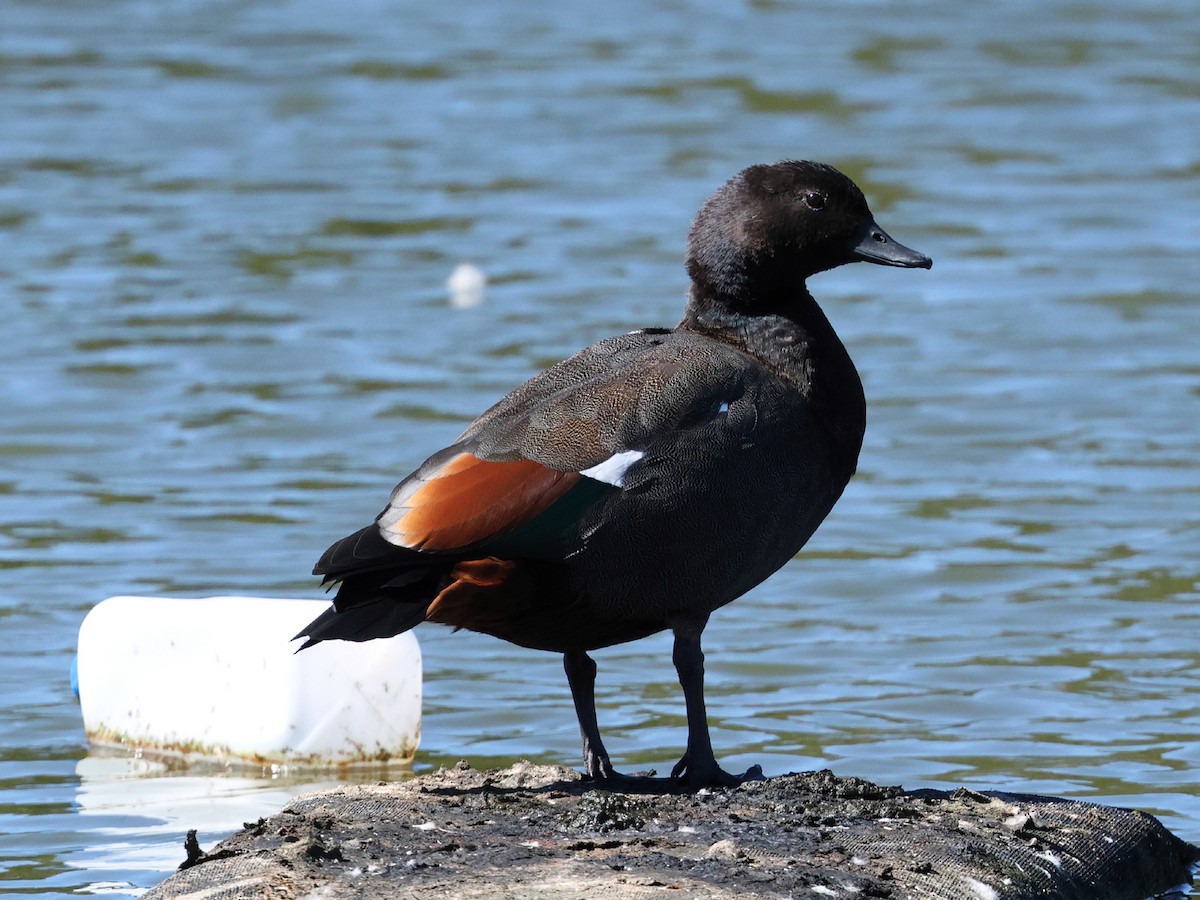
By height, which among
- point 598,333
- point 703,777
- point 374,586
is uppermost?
point 374,586

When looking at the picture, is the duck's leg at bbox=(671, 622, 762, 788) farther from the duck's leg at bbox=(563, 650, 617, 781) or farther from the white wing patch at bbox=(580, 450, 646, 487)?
the white wing patch at bbox=(580, 450, 646, 487)

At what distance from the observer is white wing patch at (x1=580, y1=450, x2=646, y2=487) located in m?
5.44

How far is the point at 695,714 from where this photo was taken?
568cm

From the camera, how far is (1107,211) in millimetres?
15883

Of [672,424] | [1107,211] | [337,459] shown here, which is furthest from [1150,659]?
[1107,211]

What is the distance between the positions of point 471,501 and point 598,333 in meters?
7.74

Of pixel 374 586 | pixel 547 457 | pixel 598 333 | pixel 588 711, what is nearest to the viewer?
pixel 374 586

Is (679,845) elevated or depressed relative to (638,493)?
depressed

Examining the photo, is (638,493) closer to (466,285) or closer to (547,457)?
(547,457)

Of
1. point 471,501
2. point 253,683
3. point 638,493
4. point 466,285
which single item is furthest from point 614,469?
point 466,285

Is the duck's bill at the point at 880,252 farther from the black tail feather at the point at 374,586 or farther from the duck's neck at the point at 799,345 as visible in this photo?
the black tail feather at the point at 374,586

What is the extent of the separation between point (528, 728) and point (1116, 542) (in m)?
3.23

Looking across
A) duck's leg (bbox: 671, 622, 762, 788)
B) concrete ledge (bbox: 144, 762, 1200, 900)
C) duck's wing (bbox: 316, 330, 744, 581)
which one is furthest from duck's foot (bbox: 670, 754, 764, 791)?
duck's wing (bbox: 316, 330, 744, 581)

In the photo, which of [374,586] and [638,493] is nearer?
[374,586]
